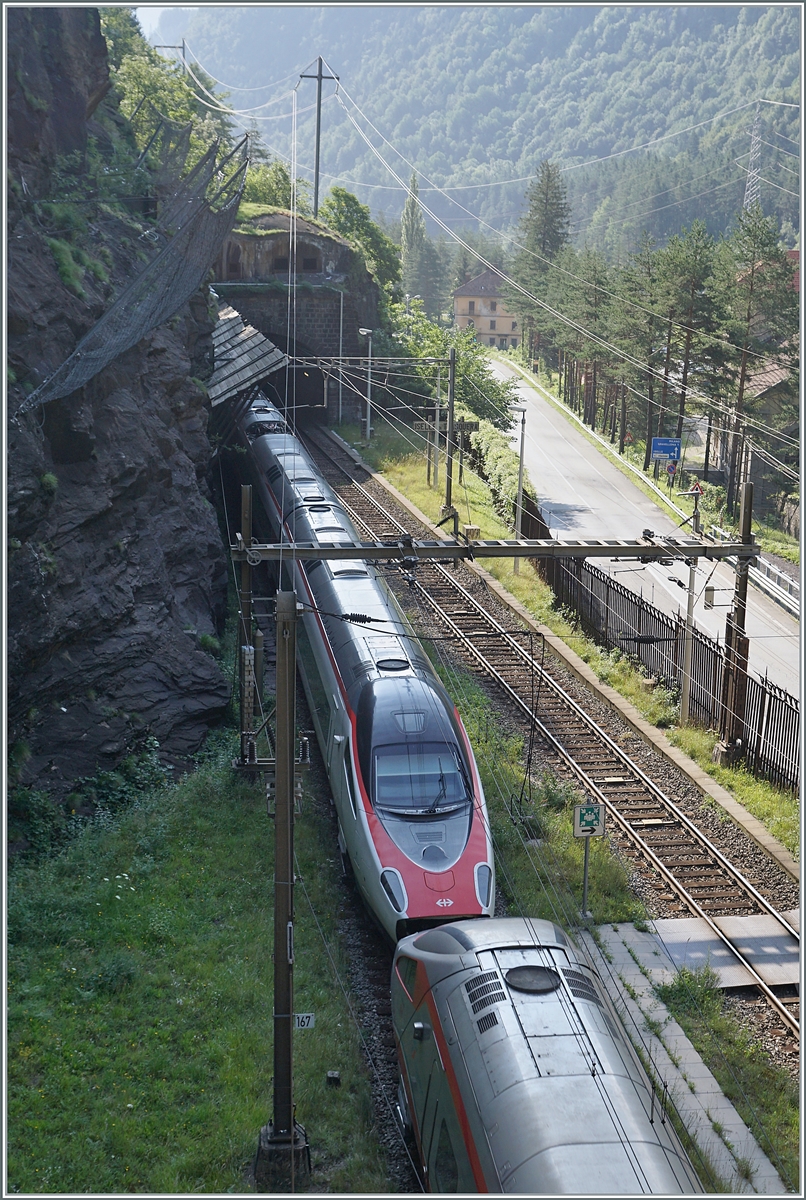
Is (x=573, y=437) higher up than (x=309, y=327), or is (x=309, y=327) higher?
(x=309, y=327)

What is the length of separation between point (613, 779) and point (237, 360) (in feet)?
56.4

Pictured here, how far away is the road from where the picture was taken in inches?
1139

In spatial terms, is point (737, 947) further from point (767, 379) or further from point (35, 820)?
point (767, 379)

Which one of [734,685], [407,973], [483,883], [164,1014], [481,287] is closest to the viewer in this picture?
[407,973]

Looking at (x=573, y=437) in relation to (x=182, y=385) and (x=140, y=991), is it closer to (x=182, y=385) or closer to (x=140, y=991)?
(x=182, y=385)

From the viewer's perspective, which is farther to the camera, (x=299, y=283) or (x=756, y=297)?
(x=299, y=283)

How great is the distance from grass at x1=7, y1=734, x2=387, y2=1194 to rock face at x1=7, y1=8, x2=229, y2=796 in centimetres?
217

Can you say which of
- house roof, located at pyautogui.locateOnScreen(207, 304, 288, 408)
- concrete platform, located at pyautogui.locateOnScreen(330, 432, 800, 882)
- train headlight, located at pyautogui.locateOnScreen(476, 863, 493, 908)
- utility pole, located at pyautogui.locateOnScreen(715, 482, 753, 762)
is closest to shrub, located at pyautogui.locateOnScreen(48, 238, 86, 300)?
house roof, located at pyautogui.locateOnScreen(207, 304, 288, 408)

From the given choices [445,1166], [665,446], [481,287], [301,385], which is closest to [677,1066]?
[445,1166]

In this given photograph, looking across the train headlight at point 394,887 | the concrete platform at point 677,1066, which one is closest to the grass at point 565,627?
the concrete platform at point 677,1066

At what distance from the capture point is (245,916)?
1338 centimetres

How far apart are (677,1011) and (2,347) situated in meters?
11.0

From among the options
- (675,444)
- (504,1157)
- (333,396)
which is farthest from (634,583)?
(504,1157)

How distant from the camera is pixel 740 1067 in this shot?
440 inches
